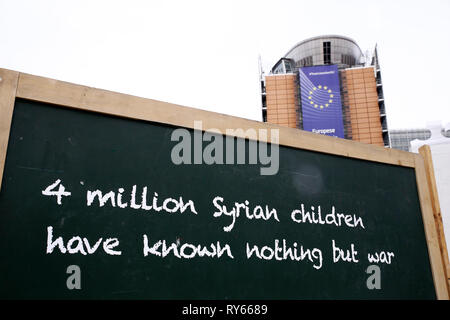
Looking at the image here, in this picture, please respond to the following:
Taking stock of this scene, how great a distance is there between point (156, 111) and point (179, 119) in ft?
0.42

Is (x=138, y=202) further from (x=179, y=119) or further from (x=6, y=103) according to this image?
(x=6, y=103)

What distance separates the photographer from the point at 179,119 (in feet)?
5.65

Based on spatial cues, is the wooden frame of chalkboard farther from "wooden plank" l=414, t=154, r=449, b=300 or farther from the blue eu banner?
the blue eu banner

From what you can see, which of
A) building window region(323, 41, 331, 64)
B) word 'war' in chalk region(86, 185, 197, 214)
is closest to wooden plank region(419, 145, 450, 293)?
word 'war' in chalk region(86, 185, 197, 214)

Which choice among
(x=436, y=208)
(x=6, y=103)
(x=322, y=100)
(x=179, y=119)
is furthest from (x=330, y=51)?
(x=6, y=103)

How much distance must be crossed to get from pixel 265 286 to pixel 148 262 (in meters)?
0.63

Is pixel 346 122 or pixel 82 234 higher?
pixel 346 122

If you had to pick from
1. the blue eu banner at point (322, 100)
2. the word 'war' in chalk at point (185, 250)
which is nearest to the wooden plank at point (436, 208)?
the word 'war' in chalk at point (185, 250)

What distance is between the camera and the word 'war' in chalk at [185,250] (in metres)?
1.46

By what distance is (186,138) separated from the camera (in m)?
1.72

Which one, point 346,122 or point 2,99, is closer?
point 2,99

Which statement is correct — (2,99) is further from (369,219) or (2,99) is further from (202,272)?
(369,219)

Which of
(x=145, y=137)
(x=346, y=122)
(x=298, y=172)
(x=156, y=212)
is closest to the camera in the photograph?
(x=156, y=212)
